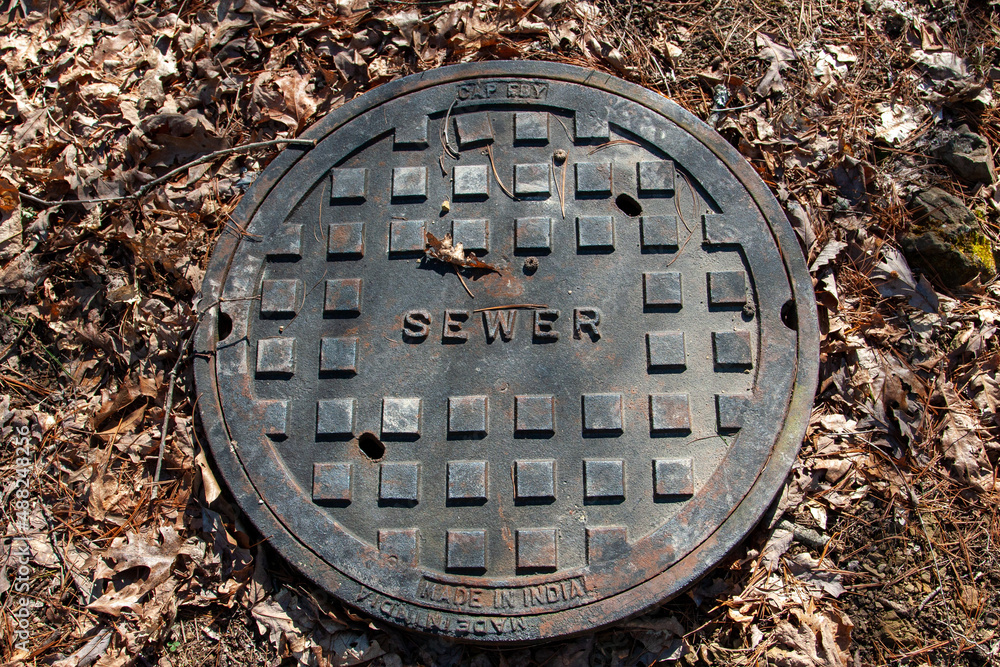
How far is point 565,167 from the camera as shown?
8.47 feet

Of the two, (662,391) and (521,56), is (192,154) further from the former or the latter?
(662,391)

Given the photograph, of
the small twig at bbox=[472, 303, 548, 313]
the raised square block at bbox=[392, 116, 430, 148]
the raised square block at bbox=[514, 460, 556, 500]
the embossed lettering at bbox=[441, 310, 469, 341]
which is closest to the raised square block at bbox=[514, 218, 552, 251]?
the small twig at bbox=[472, 303, 548, 313]

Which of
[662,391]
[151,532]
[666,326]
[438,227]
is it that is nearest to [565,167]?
[438,227]

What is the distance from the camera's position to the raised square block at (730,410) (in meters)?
2.31

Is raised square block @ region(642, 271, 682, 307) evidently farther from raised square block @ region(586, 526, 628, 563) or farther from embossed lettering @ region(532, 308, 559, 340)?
raised square block @ region(586, 526, 628, 563)

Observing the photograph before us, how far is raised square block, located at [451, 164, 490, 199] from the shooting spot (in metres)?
2.55

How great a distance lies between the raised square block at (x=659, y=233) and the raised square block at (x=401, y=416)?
1059mm

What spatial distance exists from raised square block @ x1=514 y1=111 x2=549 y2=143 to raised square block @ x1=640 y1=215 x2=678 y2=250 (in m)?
0.54

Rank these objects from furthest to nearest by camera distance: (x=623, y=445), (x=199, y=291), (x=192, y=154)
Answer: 1. (x=192, y=154)
2. (x=199, y=291)
3. (x=623, y=445)

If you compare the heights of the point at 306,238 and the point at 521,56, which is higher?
the point at 521,56

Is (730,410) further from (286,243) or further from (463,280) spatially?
(286,243)

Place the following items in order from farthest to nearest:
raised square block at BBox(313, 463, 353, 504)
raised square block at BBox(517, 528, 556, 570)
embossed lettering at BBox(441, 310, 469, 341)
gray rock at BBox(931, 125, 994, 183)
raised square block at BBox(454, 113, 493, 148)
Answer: gray rock at BBox(931, 125, 994, 183) → raised square block at BBox(454, 113, 493, 148) → embossed lettering at BBox(441, 310, 469, 341) → raised square block at BBox(313, 463, 353, 504) → raised square block at BBox(517, 528, 556, 570)

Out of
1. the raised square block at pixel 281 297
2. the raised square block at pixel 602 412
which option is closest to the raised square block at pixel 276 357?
the raised square block at pixel 281 297

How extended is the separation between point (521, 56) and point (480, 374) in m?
1.52
